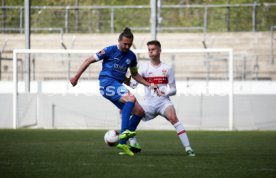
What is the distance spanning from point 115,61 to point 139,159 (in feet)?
5.76

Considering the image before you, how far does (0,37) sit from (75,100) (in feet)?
34.8

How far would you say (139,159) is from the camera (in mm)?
11664

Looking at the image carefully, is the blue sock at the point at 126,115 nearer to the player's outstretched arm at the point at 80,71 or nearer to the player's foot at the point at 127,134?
the player's foot at the point at 127,134

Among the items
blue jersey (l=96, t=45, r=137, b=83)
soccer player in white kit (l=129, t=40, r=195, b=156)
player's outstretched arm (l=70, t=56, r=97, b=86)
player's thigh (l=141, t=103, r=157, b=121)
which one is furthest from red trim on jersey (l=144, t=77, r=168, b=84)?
player's outstretched arm (l=70, t=56, r=97, b=86)

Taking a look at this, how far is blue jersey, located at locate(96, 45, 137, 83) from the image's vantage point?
41.1 feet

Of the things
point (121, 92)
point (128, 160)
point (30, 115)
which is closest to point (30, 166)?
point (128, 160)

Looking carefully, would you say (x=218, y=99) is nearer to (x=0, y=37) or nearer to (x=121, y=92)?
(x=121, y=92)

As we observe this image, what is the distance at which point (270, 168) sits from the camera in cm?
1023

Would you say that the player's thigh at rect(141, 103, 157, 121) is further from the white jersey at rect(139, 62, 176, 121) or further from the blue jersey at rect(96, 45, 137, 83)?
the blue jersey at rect(96, 45, 137, 83)

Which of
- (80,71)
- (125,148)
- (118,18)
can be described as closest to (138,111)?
(125,148)

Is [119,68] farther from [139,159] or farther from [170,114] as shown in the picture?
[139,159]

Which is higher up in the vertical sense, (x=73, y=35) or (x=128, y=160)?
(x=73, y=35)

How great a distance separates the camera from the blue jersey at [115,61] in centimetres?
1253

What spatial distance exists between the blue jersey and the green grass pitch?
4.14 ft
